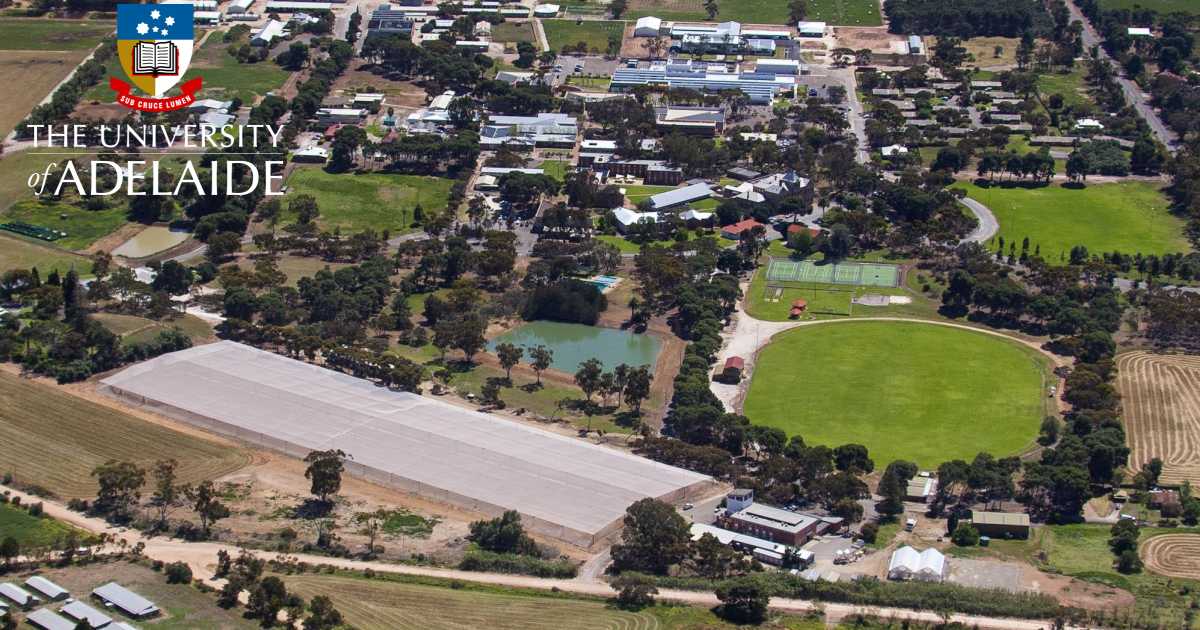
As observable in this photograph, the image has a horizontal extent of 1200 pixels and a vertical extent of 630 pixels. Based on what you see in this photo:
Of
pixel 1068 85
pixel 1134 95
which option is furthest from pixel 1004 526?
pixel 1068 85

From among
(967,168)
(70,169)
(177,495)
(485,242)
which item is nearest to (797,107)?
(967,168)

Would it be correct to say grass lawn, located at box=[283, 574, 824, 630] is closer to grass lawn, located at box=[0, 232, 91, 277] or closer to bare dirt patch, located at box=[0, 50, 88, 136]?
grass lawn, located at box=[0, 232, 91, 277]

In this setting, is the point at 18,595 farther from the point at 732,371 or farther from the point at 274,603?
the point at 732,371

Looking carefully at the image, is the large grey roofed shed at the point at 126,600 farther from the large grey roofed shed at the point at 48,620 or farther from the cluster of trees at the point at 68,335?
the cluster of trees at the point at 68,335

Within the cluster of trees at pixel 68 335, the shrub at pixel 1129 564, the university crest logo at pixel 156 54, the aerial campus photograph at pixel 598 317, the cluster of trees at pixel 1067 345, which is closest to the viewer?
the aerial campus photograph at pixel 598 317

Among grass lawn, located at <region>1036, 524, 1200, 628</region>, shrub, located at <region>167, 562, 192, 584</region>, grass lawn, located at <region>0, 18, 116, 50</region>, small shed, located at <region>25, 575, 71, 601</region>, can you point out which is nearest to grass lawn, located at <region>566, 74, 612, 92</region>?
grass lawn, located at <region>0, 18, 116, 50</region>

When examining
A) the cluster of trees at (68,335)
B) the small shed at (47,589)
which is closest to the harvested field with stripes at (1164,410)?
the small shed at (47,589)

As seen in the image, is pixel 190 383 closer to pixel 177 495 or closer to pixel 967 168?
pixel 177 495

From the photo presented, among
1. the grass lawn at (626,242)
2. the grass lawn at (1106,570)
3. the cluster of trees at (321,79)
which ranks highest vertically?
the cluster of trees at (321,79)
